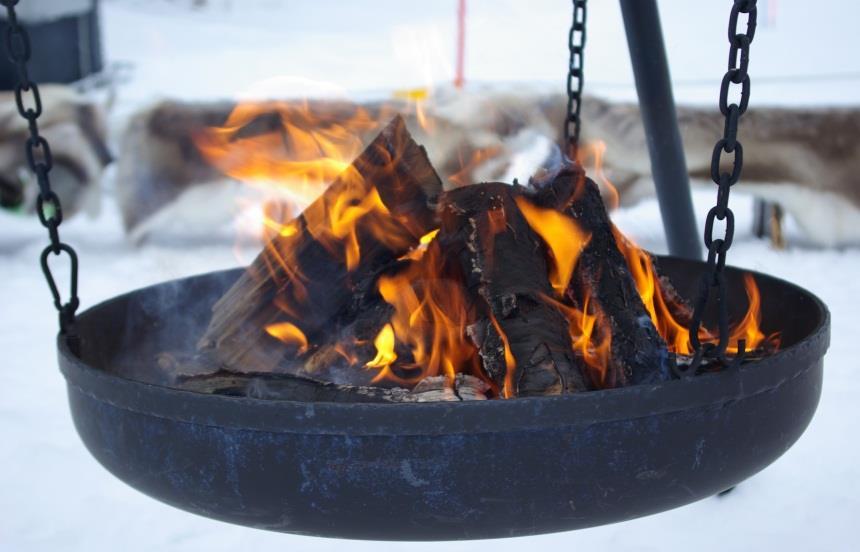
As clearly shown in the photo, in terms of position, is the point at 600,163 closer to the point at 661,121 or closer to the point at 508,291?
the point at 661,121

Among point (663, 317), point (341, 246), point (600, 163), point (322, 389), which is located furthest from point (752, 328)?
point (600, 163)

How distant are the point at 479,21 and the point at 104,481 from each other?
45.5 ft

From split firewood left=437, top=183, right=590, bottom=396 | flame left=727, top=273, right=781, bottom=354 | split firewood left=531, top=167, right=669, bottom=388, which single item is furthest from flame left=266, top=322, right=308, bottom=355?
flame left=727, top=273, right=781, bottom=354

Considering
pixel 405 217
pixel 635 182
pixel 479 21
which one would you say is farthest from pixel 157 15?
pixel 405 217

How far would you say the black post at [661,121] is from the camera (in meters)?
2.54

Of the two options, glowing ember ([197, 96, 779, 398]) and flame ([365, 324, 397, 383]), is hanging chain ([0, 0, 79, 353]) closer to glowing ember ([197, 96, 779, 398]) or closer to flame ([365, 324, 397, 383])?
glowing ember ([197, 96, 779, 398])

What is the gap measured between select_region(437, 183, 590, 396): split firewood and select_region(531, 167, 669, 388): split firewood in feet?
0.23

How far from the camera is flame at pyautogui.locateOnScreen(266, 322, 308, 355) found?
6.83 feet

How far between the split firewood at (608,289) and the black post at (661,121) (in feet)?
1.89

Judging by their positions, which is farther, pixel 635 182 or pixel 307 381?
pixel 635 182

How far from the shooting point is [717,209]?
1.48 meters

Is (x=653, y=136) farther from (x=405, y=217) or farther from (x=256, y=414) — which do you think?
(x=256, y=414)

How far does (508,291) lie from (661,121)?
0.98 meters

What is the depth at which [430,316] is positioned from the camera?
1986 mm
